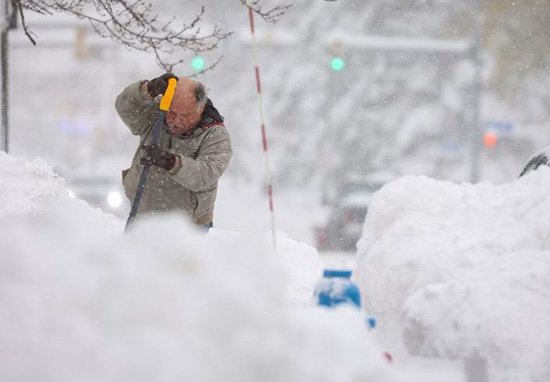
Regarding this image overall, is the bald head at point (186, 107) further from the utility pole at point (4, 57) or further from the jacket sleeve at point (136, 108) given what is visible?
the utility pole at point (4, 57)

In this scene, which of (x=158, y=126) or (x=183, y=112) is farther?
(x=183, y=112)

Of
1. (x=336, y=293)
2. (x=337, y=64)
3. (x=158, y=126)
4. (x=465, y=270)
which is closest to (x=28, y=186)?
(x=158, y=126)

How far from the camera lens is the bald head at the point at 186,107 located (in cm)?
547

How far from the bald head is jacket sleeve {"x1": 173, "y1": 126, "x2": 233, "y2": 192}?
0.48 feet

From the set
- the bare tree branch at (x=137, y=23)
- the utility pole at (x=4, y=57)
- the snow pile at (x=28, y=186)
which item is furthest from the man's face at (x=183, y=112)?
the utility pole at (x=4, y=57)

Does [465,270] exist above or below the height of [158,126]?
below

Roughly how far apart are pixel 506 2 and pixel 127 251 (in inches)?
1114

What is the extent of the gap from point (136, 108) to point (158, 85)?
0.87ft

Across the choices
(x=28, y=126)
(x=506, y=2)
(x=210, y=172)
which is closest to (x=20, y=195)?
(x=210, y=172)

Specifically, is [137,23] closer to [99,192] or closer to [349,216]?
[349,216]

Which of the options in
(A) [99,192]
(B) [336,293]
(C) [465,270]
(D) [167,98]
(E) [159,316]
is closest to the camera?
(E) [159,316]

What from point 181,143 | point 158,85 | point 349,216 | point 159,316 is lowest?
point 159,316

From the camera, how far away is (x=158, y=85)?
5430mm

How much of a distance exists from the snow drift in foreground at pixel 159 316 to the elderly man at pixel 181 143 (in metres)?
2.40
